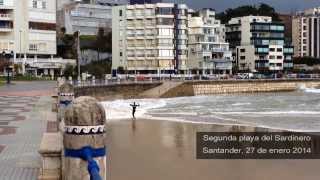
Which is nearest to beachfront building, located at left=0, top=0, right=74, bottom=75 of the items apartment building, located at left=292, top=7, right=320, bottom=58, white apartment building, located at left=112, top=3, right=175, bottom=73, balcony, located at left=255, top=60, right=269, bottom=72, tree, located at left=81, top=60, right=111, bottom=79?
tree, located at left=81, top=60, right=111, bottom=79

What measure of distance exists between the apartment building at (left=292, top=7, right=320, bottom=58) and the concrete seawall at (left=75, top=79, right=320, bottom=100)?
238ft

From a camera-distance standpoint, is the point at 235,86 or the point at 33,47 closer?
the point at 235,86

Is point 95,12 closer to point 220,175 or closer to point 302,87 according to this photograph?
point 302,87

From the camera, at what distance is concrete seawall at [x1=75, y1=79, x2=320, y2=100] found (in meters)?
70.3

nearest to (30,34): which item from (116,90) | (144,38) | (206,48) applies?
(144,38)

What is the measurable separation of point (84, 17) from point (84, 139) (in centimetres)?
13453

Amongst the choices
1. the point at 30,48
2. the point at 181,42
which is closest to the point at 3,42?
the point at 30,48

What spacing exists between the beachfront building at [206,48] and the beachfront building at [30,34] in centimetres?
2976

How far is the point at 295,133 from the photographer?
1161 inches

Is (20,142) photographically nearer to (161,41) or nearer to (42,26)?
(42,26)

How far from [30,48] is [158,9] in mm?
26823

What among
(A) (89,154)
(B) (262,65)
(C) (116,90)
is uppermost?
(A) (89,154)

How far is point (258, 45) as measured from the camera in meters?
139

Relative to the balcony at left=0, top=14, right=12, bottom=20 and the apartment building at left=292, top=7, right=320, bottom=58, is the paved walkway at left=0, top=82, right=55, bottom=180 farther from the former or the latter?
the apartment building at left=292, top=7, right=320, bottom=58
